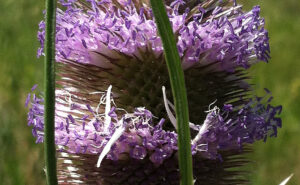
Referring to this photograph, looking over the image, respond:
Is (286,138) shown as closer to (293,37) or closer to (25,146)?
(25,146)

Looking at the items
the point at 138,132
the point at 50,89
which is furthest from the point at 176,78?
the point at 138,132

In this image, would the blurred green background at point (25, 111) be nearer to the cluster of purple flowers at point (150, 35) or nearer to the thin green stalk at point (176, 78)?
the cluster of purple flowers at point (150, 35)

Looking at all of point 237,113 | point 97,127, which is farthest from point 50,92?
point 237,113

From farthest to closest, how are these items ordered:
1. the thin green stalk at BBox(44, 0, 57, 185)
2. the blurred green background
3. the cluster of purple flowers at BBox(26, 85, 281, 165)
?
the blurred green background → the cluster of purple flowers at BBox(26, 85, 281, 165) → the thin green stalk at BBox(44, 0, 57, 185)

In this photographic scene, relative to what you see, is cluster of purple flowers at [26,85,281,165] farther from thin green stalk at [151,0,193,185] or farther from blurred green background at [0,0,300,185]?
blurred green background at [0,0,300,185]

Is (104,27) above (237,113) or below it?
above

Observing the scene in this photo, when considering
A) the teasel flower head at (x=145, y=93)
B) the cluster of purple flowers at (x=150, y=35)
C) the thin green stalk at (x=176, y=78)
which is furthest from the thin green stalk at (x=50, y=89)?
the cluster of purple flowers at (x=150, y=35)

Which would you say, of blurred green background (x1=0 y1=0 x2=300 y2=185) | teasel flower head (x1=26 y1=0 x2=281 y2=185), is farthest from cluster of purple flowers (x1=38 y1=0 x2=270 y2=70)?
blurred green background (x1=0 y1=0 x2=300 y2=185)
